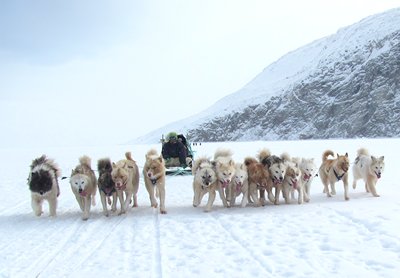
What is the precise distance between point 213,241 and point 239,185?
1.95m

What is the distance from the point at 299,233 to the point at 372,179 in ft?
11.4

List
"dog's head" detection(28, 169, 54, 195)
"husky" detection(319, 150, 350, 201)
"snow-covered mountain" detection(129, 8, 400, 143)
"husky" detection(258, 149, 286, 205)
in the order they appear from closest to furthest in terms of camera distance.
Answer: "dog's head" detection(28, 169, 54, 195)
"husky" detection(258, 149, 286, 205)
"husky" detection(319, 150, 350, 201)
"snow-covered mountain" detection(129, 8, 400, 143)

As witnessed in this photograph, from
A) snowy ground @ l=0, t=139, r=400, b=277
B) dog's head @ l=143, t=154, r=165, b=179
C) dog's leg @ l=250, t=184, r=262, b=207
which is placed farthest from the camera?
dog's leg @ l=250, t=184, r=262, b=207

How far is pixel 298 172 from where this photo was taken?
5.95 meters

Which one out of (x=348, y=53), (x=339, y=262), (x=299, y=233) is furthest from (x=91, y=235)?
(x=348, y=53)

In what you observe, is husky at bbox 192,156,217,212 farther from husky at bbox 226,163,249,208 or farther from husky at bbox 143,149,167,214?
husky at bbox 143,149,167,214

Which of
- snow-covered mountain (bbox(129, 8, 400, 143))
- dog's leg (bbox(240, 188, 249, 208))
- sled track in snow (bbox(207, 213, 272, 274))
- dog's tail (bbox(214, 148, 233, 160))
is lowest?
sled track in snow (bbox(207, 213, 272, 274))

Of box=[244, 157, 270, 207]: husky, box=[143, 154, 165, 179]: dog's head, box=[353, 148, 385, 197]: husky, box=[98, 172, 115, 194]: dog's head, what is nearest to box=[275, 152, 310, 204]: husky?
box=[244, 157, 270, 207]: husky

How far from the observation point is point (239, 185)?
585 centimetres

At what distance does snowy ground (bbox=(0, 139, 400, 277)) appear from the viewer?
320 centimetres

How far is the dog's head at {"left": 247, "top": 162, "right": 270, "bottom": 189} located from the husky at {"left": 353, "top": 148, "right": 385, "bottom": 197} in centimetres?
247

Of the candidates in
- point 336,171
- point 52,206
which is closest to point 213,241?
point 52,206

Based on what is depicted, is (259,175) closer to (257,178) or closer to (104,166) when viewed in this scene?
(257,178)

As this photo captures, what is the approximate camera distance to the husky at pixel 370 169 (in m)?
6.39
